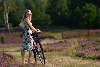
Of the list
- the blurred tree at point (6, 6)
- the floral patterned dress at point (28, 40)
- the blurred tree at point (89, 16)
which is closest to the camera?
the floral patterned dress at point (28, 40)

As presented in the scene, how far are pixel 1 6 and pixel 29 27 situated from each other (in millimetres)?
52136

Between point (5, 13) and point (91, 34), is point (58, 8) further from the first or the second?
point (91, 34)

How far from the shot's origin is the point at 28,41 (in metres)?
12.4

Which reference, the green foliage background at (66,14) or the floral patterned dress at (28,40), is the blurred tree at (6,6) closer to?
the green foliage background at (66,14)

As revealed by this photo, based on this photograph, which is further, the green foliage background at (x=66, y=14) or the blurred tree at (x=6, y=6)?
the green foliage background at (x=66, y=14)

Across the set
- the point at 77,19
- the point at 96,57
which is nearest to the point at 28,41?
the point at 96,57

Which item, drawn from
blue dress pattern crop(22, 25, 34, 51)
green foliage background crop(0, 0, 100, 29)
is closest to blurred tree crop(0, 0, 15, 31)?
green foliage background crop(0, 0, 100, 29)

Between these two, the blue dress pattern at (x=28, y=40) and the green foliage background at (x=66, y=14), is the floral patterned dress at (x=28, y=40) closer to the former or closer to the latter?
the blue dress pattern at (x=28, y=40)

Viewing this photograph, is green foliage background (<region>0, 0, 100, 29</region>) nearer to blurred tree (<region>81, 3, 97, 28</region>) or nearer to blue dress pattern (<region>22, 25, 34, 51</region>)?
blurred tree (<region>81, 3, 97, 28</region>)


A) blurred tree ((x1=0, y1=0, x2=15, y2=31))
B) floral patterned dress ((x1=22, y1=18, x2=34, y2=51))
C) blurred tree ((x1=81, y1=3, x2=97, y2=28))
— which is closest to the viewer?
floral patterned dress ((x1=22, y1=18, x2=34, y2=51))

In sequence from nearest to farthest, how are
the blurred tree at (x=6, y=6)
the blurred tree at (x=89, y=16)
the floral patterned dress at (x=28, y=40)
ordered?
the floral patterned dress at (x=28, y=40) → the blurred tree at (x=6, y=6) → the blurred tree at (x=89, y=16)

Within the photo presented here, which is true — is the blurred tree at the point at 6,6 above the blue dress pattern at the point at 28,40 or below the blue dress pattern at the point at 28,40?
above

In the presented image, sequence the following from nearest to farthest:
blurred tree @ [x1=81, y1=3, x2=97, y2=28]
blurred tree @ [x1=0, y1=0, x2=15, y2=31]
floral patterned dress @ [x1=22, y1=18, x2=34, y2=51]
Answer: floral patterned dress @ [x1=22, y1=18, x2=34, y2=51]
blurred tree @ [x1=0, y1=0, x2=15, y2=31]
blurred tree @ [x1=81, y1=3, x2=97, y2=28]

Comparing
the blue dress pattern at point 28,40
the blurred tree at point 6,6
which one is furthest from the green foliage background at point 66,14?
the blue dress pattern at point 28,40
